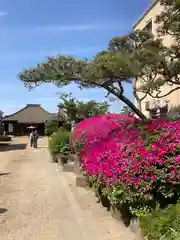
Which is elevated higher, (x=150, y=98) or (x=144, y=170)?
(x=150, y=98)

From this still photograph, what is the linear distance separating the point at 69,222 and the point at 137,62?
4.62 m

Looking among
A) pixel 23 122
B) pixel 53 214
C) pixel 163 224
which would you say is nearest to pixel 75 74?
pixel 53 214

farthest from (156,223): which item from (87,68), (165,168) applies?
(87,68)

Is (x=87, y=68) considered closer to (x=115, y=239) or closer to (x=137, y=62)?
(x=137, y=62)

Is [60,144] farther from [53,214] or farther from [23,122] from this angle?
[23,122]

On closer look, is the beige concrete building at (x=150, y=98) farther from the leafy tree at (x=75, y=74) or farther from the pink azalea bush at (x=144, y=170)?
the pink azalea bush at (x=144, y=170)

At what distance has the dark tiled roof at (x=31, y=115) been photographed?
67000 millimetres

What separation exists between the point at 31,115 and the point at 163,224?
65.0 metres


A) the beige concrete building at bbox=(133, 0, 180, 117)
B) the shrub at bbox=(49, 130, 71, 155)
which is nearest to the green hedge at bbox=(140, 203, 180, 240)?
the shrub at bbox=(49, 130, 71, 155)

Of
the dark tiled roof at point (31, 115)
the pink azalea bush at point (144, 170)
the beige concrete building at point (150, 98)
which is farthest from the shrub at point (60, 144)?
the dark tiled roof at point (31, 115)

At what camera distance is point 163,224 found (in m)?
4.93

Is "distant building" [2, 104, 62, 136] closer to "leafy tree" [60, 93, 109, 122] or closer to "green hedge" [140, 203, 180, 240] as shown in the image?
"leafy tree" [60, 93, 109, 122]

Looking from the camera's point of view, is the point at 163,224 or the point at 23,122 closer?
the point at 163,224

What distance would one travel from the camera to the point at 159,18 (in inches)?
429
